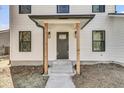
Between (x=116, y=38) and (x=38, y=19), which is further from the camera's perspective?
(x=116, y=38)

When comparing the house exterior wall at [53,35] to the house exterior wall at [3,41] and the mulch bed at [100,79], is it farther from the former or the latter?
the house exterior wall at [3,41]

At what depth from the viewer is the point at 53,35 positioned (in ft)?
48.2

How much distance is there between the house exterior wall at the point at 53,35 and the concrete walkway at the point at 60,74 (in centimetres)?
133

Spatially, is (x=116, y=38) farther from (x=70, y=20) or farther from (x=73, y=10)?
(x=70, y=20)

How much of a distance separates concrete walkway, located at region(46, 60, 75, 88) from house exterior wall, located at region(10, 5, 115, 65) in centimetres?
133

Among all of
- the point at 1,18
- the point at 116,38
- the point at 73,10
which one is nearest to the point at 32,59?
the point at 73,10

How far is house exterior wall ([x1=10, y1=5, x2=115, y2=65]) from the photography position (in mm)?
14562

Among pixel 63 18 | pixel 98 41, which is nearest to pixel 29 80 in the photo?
pixel 63 18

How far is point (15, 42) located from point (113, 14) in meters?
5.74

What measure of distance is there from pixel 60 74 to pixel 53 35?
12.3ft

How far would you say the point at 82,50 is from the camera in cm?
1469

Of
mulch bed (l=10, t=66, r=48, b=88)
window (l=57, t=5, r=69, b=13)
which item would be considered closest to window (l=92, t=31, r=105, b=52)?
window (l=57, t=5, r=69, b=13)

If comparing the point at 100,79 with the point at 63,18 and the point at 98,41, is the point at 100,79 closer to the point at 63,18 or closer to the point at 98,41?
the point at 63,18

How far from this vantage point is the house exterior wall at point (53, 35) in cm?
1456
